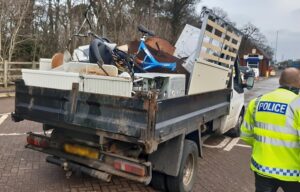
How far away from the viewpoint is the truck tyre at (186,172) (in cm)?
462

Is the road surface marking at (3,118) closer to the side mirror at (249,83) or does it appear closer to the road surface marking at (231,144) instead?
the road surface marking at (231,144)

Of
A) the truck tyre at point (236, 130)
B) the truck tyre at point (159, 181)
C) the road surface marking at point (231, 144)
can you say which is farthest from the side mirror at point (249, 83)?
the truck tyre at point (159, 181)

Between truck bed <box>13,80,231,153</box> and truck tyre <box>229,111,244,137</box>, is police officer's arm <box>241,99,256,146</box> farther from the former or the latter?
truck tyre <box>229,111,244,137</box>

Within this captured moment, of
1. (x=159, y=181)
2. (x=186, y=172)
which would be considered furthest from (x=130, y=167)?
(x=186, y=172)

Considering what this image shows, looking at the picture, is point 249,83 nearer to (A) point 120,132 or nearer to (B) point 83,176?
(B) point 83,176

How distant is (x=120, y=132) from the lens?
3951 millimetres

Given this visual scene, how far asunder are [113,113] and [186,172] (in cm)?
150

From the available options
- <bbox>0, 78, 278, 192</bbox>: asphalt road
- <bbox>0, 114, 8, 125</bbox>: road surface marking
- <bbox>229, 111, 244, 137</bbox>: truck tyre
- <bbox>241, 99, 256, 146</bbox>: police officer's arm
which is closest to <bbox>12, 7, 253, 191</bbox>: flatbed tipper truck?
<bbox>0, 78, 278, 192</bbox>: asphalt road

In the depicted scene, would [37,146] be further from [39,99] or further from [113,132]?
[113,132]

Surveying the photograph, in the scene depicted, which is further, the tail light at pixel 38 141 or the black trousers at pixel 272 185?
the tail light at pixel 38 141

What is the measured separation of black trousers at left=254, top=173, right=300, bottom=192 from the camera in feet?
10.5

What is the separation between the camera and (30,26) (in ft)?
69.4

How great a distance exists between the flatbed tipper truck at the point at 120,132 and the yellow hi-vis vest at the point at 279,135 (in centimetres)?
109

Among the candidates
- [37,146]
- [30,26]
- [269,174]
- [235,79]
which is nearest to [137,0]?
[30,26]
